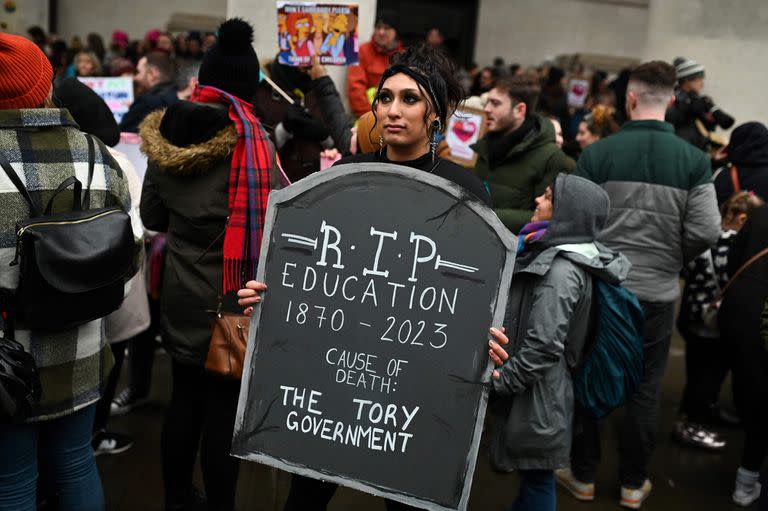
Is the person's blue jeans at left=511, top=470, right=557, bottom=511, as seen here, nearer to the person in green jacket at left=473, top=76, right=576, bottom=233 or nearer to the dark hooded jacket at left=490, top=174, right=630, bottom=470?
the dark hooded jacket at left=490, top=174, right=630, bottom=470

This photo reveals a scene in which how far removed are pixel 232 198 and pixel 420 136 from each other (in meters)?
0.94

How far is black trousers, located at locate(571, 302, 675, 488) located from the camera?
4.61m

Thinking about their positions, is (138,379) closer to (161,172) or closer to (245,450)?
(161,172)

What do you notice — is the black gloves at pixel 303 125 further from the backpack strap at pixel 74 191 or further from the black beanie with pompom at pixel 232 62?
the backpack strap at pixel 74 191

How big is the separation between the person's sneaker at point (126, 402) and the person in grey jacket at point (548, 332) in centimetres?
263

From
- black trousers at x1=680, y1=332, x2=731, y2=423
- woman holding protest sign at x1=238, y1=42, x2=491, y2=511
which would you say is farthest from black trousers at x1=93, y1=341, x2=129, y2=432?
black trousers at x1=680, y1=332, x2=731, y2=423

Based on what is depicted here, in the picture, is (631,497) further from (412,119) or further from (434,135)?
(412,119)

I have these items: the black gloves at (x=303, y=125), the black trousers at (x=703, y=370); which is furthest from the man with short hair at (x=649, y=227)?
the black gloves at (x=303, y=125)

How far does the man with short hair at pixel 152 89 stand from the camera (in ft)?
19.6

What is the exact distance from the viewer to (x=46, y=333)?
9.25ft

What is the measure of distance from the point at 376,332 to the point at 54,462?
48.5 inches

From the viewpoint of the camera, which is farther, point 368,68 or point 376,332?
point 368,68

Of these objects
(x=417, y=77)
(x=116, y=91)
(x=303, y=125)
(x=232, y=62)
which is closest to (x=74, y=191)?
(x=232, y=62)

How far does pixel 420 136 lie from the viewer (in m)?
2.90
